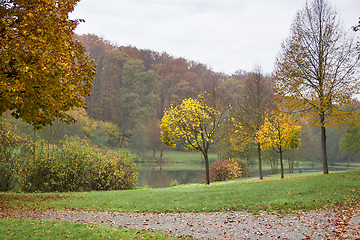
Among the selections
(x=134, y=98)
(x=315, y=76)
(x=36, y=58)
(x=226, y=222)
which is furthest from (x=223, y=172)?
(x=134, y=98)

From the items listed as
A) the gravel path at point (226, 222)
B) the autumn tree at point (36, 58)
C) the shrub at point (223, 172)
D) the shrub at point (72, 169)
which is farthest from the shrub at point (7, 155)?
the shrub at point (223, 172)

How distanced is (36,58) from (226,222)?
693 cm

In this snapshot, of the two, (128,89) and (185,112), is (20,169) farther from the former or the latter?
(128,89)

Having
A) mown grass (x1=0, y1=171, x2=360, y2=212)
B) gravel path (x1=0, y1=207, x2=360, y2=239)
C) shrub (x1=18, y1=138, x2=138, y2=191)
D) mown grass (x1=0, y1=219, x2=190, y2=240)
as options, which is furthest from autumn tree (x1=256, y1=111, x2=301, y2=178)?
mown grass (x1=0, y1=219, x2=190, y2=240)

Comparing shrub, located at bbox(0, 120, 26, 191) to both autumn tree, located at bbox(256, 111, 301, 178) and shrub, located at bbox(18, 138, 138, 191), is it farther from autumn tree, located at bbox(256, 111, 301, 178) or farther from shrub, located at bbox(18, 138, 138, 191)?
autumn tree, located at bbox(256, 111, 301, 178)

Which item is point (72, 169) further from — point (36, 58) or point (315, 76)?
point (315, 76)

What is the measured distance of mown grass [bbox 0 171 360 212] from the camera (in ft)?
31.1

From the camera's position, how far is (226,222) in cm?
771

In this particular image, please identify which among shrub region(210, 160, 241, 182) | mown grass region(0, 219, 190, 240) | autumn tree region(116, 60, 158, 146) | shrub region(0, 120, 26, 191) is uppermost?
autumn tree region(116, 60, 158, 146)

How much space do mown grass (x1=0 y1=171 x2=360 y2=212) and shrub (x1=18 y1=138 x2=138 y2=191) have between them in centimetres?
388

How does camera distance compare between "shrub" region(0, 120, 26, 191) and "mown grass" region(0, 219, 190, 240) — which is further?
"shrub" region(0, 120, 26, 191)

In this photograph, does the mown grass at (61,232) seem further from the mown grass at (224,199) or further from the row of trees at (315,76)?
the row of trees at (315,76)

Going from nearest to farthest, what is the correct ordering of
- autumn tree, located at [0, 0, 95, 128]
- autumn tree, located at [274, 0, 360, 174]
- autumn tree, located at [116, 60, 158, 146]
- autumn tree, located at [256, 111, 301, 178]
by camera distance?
autumn tree, located at [0, 0, 95, 128] → autumn tree, located at [274, 0, 360, 174] → autumn tree, located at [256, 111, 301, 178] → autumn tree, located at [116, 60, 158, 146]

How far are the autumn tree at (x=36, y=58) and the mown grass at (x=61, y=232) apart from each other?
3.08 meters
